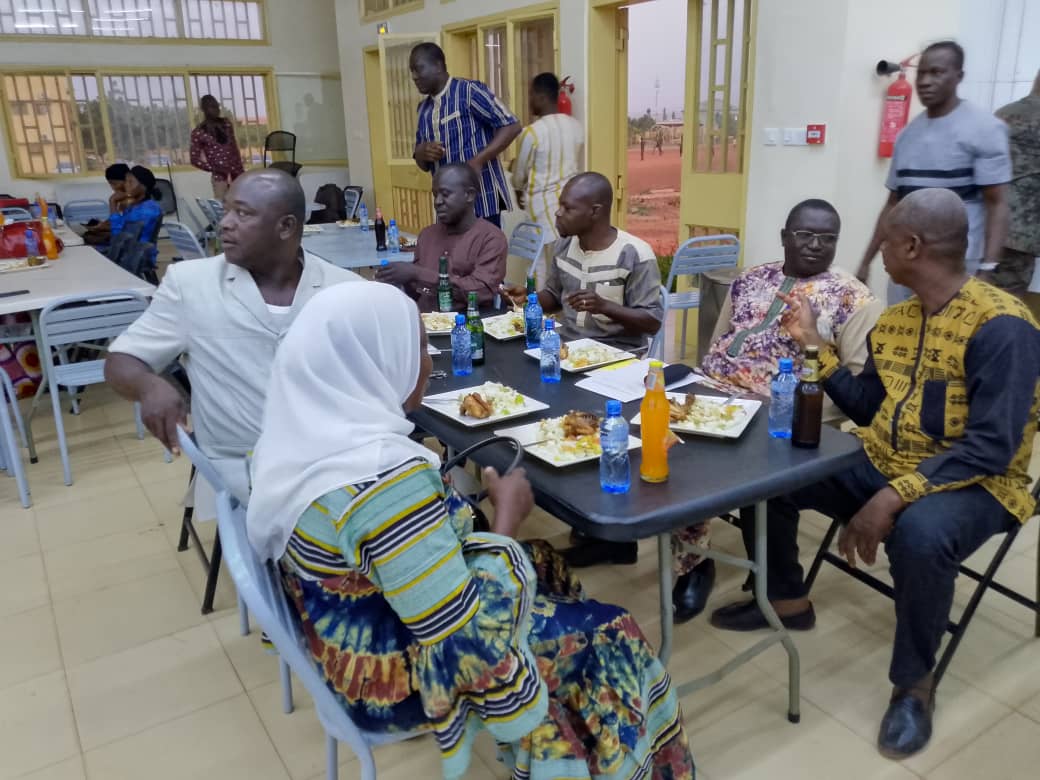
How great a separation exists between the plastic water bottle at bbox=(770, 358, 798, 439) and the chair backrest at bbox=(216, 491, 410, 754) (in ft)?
3.40

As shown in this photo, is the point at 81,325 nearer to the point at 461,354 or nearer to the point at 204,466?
the point at 461,354

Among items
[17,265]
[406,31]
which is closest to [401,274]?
[17,265]

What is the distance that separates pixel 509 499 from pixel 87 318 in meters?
2.60

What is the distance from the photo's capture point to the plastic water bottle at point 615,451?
154cm

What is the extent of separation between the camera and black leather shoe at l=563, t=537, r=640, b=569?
2744 millimetres

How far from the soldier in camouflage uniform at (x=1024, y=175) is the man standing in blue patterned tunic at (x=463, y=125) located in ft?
8.34

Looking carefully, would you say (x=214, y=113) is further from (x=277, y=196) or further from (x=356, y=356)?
(x=356, y=356)

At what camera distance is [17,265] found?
4.29 m

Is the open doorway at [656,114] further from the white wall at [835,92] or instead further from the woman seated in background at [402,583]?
the woman seated in background at [402,583]

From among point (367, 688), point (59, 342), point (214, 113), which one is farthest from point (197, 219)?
point (367, 688)

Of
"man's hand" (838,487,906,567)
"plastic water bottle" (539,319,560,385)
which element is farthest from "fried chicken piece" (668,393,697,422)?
"man's hand" (838,487,906,567)

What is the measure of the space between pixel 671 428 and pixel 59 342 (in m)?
2.69

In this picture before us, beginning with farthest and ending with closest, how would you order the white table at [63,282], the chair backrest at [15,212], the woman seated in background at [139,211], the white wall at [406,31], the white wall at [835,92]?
1. the chair backrest at [15,212]
2. the white wall at [406,31]
3. the woman seated in background at [139,211]
4. the white wall at [835,92]
5. the white table at [63,282]

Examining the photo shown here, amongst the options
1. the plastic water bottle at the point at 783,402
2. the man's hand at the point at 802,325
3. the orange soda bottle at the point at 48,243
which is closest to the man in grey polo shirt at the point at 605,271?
the man's hand at the point at 802,325
